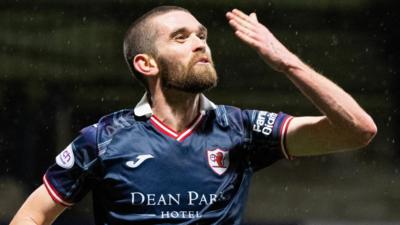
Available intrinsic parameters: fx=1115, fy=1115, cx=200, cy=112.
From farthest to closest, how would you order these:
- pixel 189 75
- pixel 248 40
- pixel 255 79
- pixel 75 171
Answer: pixel 255 79 → pixel 75 171 → pixel 189 75 → pixel 248 40

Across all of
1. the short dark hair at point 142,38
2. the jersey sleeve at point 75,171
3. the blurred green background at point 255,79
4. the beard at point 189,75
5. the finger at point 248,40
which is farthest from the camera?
the blurred green background at point 255,79

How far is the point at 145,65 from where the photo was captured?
3.62m

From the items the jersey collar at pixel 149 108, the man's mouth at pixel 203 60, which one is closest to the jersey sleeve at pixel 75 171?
the jersey collar at pixel 149 108

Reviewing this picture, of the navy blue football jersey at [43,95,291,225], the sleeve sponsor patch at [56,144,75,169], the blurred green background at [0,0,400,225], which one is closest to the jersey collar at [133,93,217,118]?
the navy blue football jersey at [43,95,291,225]

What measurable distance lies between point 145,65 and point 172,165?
1.22 feet

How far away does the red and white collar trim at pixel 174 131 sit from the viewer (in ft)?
11.5

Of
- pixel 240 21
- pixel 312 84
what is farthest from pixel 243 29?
pixel 312 84

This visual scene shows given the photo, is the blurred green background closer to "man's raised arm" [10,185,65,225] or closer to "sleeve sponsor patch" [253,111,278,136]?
"man's raised arm" [10,185,65,225]

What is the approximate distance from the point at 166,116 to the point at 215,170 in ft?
0.84

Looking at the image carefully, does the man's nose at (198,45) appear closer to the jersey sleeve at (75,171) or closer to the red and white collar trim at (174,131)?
the red and white collar trim at (174,131)

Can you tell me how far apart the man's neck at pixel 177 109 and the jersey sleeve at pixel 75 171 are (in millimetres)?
227

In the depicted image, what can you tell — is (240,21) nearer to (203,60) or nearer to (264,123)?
(203,60)

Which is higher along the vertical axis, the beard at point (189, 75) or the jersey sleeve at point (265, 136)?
the beard at point (189, 75)

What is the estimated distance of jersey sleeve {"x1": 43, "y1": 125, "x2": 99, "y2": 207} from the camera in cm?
349
